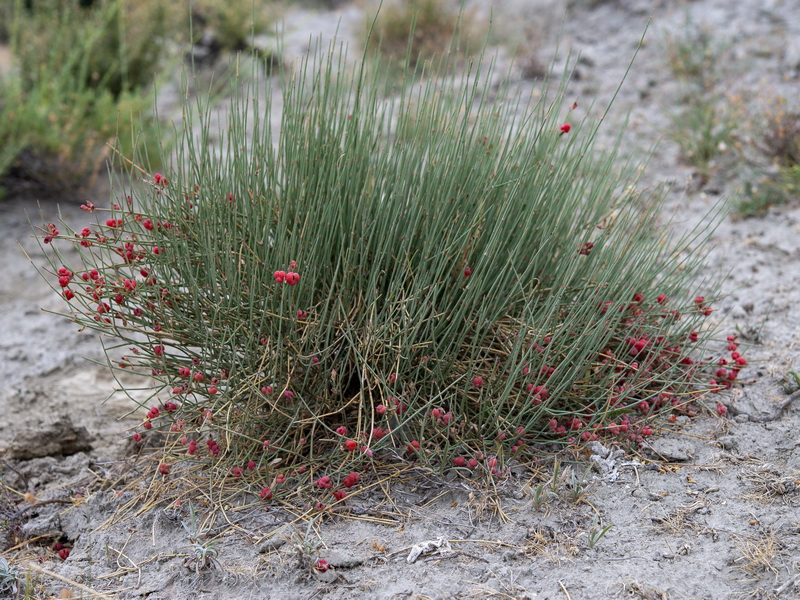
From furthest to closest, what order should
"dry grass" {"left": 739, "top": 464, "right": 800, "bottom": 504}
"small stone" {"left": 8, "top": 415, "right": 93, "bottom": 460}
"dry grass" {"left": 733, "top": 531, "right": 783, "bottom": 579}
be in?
"small stone" {"left": 8, "top": 415, "right": 93, "bottom": 460} → "dry grass" {"left": 739, "top": 464, "right": 800, "bottom": 504} → "dry grass" {"left": 733, "top": 531, "right": 783, "bottom": 579}

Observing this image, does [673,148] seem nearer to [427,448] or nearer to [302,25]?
[427,448]

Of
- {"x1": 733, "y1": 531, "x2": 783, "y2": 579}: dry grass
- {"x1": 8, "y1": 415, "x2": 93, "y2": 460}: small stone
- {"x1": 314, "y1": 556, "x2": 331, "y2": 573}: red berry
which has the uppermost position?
{"x1": 733, "y1": 531, "x2": 783, "y2": 579}: dry grass

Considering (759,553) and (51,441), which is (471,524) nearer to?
(759,553)

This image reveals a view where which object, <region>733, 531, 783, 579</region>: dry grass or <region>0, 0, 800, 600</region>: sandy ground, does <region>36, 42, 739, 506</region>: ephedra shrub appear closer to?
<region>0, 0, 800, 600</region>: sandy ground

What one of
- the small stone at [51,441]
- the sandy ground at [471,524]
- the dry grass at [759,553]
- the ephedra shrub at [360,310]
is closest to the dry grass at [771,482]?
the sandy ground at [471,524]

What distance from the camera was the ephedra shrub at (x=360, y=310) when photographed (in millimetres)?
2115

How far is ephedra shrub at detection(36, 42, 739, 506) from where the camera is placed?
2.12m

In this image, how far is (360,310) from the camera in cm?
219

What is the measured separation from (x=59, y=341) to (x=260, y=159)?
1968 millimetres

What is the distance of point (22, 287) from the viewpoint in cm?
420

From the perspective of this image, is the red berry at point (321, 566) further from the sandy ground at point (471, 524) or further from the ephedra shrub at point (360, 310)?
the ephedra shrub at point (360, 310)

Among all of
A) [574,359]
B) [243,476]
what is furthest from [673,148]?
[243,476]

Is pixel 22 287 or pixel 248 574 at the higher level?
pixel 248 574

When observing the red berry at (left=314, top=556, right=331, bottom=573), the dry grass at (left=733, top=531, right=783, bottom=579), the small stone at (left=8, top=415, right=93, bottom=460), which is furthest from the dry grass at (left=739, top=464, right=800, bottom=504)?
the small stone at (left=8, top=415, right=93, bottom=460)
